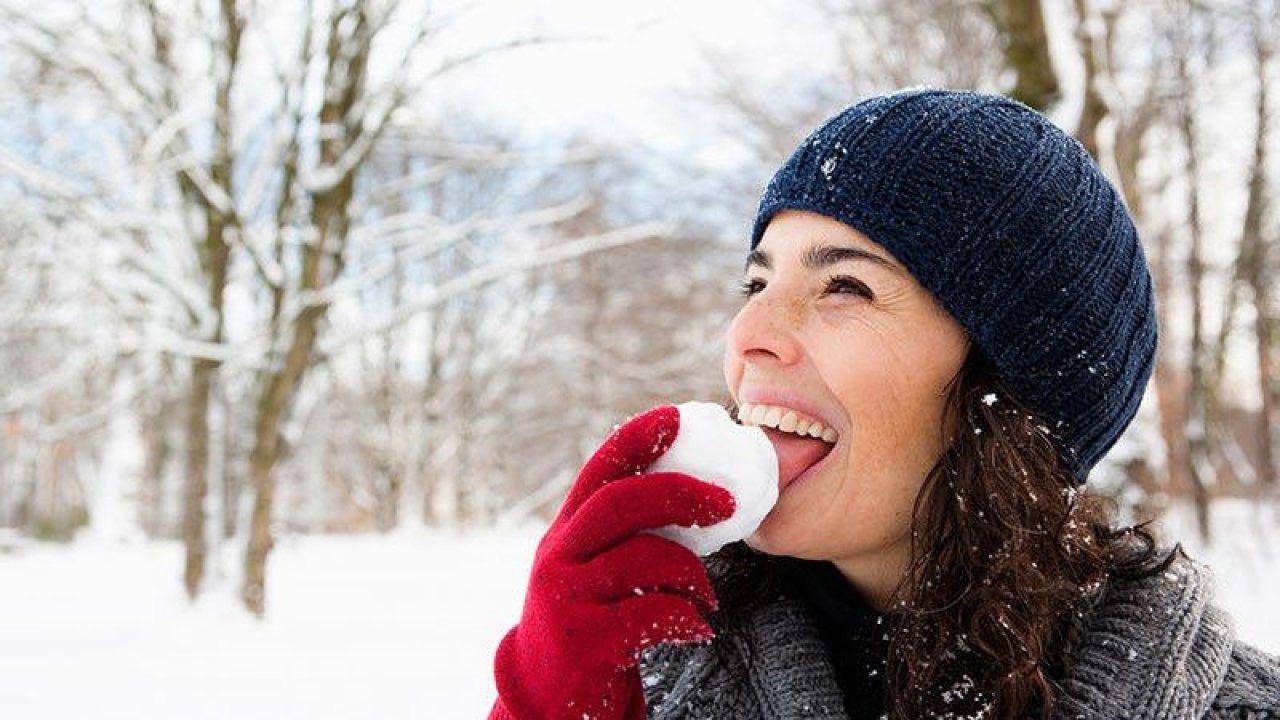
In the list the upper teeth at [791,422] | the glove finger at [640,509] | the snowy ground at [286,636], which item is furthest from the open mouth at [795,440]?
the snowy ground at [286,636]

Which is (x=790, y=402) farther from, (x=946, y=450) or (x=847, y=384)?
(x=946, y=450)

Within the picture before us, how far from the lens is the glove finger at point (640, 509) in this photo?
131 cm

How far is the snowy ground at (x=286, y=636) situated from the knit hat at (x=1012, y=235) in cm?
48

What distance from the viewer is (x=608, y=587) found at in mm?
1282

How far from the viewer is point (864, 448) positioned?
4.85ft

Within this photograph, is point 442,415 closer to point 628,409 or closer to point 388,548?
point 628,409

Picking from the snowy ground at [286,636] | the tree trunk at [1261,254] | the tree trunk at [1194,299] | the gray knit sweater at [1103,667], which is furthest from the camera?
the tree trunk at [1261,254]

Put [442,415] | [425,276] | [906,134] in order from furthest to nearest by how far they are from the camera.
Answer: [442,415] < [425,276] < [906,134]

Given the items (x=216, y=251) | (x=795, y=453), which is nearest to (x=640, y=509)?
(x=795, y=453)

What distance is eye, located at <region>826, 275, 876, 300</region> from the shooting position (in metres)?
1.54

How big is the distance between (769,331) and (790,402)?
0.11m

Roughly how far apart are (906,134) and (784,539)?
644 mm

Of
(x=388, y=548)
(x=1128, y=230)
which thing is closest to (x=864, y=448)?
(x=1128, y=230)

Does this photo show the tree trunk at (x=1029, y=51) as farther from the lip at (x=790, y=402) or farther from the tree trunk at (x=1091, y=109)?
the lip at (x=790, y=402)
